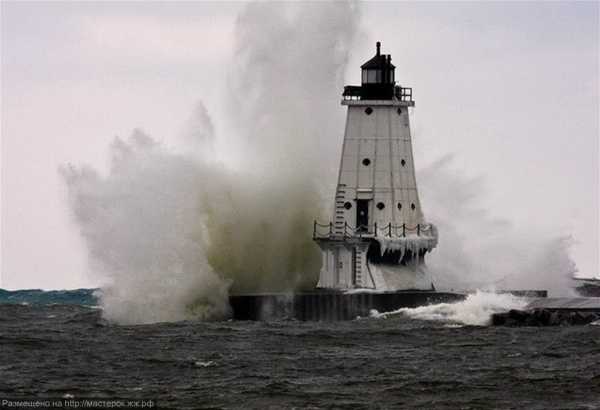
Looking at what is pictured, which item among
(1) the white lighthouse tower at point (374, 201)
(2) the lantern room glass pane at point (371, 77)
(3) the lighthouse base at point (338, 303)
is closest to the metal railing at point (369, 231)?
(1) the white lighthouse tower at point (374, 201)

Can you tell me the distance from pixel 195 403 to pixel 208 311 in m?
23.5

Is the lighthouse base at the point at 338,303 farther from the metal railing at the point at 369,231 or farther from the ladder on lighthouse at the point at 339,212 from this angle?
the ladder on lighthouse at the point at 339,212

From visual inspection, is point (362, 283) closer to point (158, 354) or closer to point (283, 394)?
point (158, 354)

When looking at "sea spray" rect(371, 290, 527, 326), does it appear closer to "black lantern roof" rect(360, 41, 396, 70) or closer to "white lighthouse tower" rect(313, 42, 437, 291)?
"white lighthouse tower" rect(313, 42, 437, 291)

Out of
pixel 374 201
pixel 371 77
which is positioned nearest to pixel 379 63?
pixel 371 77

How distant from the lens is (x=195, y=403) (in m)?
32.8

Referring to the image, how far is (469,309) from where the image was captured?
2046 inches

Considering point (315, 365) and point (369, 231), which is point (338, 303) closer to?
point (369, 231)

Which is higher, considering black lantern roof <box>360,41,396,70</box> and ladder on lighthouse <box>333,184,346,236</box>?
black lantern roof <box>360,41,396,70</box>

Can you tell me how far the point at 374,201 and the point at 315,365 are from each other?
18.9 metres

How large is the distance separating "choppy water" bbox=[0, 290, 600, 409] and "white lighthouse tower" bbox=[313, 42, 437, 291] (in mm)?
5539

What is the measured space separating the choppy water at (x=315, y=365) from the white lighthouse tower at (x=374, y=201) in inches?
218

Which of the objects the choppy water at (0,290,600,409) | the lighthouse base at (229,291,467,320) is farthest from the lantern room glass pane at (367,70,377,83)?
the choppy water at (0,290,600,409)

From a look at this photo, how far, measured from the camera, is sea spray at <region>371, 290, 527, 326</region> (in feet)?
168
